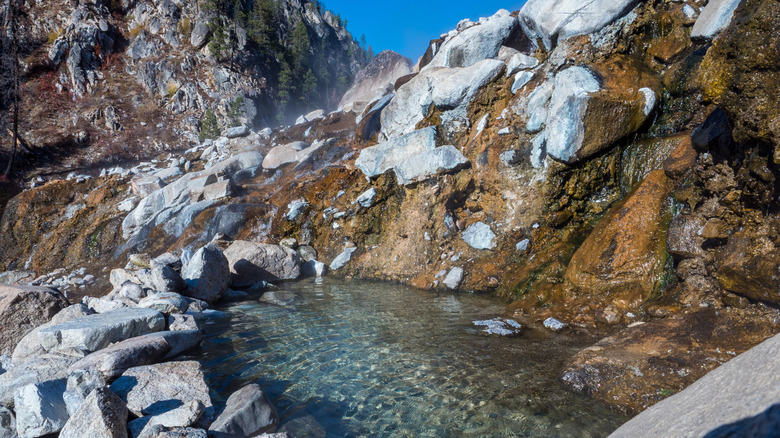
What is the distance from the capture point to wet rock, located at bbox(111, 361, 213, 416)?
158 inches

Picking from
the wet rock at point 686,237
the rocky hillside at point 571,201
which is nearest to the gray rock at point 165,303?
the rocky hillside at point 571,201

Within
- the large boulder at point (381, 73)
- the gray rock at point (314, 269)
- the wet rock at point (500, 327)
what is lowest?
the wet rock at point (500, 327)

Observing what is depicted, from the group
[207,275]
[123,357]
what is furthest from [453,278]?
[123,357]

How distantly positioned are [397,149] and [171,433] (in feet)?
40.4

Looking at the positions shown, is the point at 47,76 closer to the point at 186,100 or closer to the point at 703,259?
the point at 186,100

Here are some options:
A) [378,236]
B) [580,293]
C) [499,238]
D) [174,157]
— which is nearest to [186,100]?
[174,157]

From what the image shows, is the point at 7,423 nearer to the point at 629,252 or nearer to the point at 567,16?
the point at 629,252

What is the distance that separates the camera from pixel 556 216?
9.77m

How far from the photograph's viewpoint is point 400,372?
5.35 metres

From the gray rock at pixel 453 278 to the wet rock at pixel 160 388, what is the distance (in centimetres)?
683

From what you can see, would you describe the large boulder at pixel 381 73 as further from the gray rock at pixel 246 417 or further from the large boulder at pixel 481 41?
the gray rock at pixel 246 417

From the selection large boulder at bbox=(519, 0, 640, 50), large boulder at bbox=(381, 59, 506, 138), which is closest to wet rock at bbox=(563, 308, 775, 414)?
large boulder at bbox=(519, 0, 640, 50)

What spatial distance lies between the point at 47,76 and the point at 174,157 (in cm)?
1968

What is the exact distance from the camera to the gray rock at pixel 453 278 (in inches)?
402
